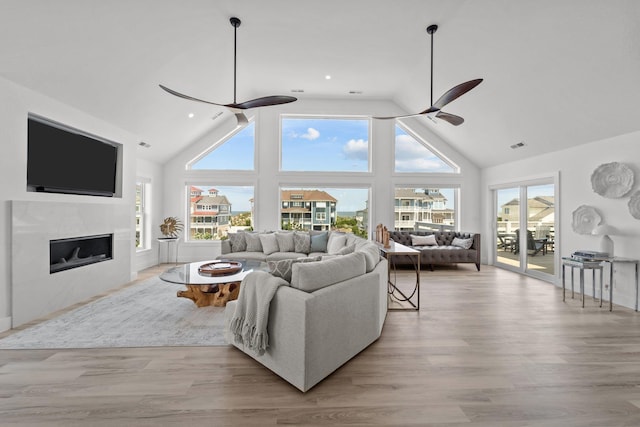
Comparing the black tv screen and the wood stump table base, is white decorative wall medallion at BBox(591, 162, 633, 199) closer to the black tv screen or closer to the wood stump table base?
the wood stump table base

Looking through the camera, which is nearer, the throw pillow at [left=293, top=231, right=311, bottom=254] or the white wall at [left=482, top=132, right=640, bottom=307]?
the white wall at [left=482, top=132, right=640, bottom=307]

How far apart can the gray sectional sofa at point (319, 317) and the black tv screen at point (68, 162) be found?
3.02 metres

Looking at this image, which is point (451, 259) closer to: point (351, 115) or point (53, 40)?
point (351, 115)

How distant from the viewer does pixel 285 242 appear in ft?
A: 19.1

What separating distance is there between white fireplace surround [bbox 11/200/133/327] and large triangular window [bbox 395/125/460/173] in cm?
609

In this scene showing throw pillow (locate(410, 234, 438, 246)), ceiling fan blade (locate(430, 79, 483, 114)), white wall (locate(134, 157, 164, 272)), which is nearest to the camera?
ceiling fan blade (locate(430, 79, 483, 114))

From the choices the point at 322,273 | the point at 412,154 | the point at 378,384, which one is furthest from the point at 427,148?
the point at 378,384

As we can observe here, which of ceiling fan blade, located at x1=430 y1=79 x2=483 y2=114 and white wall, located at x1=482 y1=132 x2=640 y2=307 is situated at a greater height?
ceiling fan blade, located at x1=430 y1=79 x2=483 y2=114

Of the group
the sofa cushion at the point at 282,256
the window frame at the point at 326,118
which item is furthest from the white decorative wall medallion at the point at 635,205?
the sofa cushion at the point at 282,256

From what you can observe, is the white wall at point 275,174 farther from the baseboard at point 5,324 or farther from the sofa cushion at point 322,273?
the sofa cushion at point 322,273

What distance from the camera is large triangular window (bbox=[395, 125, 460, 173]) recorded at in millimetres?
7141

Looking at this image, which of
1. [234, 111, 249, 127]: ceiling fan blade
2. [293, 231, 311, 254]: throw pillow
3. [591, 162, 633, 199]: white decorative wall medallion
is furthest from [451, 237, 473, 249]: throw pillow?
[234, 111, 249, 127]: ceiling fan blade

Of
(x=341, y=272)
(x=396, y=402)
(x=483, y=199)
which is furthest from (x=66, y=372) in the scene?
(x=483, y=199)

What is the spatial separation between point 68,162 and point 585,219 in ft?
24.7
